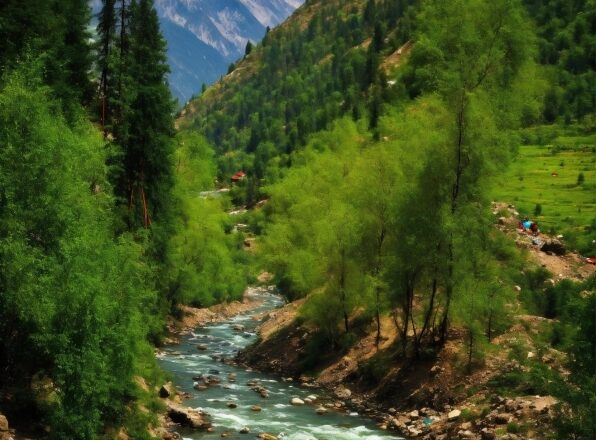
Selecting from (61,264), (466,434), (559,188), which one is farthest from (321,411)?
(559,188)

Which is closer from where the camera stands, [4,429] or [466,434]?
[4,429]

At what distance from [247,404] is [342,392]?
23.2ft

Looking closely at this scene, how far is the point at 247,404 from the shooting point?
40688 mm

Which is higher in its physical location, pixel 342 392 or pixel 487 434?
pixel 487 434

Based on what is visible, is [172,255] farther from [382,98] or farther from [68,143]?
[382,98]

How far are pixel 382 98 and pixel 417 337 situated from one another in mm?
85415

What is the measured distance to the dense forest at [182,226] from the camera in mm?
25344

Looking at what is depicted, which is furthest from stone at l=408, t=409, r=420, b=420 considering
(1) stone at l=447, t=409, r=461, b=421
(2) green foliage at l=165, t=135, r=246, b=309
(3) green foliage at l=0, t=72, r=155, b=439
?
(2) green foliage at l=165, t=135, r=246, b=309

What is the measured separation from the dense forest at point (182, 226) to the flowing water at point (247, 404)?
11.6 feet

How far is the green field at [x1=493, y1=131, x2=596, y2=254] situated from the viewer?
61.9 meters

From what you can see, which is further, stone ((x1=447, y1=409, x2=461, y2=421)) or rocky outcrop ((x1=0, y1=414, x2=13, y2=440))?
stone ((x1=447, y1=409, x2=461, y2=421))

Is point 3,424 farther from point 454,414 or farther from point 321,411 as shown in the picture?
point 454,414

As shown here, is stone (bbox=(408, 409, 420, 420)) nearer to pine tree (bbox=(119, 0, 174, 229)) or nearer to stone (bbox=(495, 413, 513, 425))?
stone (bbox=(495, 413, 513, 425))

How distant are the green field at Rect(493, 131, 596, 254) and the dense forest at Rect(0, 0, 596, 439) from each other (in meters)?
6.32
